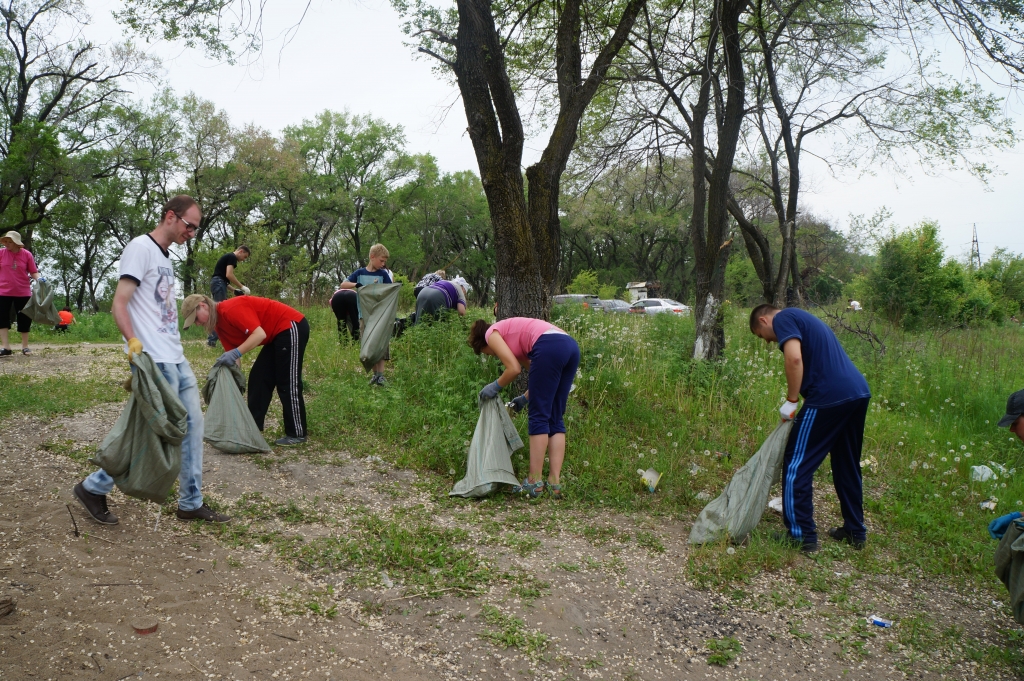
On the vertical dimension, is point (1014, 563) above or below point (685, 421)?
below

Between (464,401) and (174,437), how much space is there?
2.92 meters

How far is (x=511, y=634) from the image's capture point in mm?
2961

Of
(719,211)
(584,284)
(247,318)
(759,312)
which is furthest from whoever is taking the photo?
(584,284)

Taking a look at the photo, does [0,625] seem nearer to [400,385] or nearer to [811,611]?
[811,611]

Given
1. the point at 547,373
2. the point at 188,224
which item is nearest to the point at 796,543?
the point at 547,373

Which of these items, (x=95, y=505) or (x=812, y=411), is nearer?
(x=95, y=505)

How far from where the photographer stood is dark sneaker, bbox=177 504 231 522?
3.75 meters

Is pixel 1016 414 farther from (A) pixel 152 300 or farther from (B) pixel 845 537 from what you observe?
(A) pixel 152 300

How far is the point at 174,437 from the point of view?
325 cm

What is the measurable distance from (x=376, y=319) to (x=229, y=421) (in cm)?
225

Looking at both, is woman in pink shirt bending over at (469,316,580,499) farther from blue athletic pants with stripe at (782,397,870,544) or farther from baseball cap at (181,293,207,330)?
baseball cap at (181,293,207,330)

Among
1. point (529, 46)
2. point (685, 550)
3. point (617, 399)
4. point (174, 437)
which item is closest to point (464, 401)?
point (617, 399)

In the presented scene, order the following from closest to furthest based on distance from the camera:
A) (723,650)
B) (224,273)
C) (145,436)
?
(723,650)
(145,436)
(224,273)

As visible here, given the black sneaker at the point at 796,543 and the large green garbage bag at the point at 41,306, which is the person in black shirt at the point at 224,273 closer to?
the large green garbage bag at the point at 41,306
